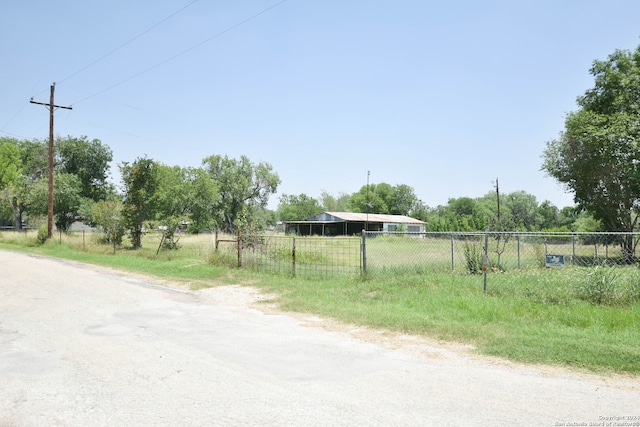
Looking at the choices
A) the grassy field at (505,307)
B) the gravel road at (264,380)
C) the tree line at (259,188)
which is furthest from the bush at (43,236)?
the gravel road at (264,380)

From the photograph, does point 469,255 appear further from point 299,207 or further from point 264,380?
point 299,207

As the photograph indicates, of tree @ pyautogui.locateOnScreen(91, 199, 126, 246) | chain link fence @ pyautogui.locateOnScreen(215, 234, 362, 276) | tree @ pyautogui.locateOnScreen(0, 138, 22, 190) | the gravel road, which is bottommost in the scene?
the gravel road

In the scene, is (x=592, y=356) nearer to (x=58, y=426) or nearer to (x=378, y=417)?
(x=378, y=417)

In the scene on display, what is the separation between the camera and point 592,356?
218 inches

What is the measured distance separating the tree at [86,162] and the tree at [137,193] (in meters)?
45.1

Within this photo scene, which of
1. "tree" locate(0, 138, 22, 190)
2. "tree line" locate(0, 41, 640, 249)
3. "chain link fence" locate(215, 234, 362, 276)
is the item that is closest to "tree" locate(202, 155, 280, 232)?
"tree line" locate(0, 41, 640, 249)

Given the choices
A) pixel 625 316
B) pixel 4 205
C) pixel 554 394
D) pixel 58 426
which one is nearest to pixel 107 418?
pixel 58 426

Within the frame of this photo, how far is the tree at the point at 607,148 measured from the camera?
75.9ft

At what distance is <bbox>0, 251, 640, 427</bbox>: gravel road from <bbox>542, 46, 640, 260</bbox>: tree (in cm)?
2317

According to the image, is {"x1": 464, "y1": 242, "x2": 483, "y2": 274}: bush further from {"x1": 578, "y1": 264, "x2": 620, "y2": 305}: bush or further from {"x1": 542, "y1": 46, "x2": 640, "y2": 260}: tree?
{"x1": 542, "y1": 46, "x2": 640, "y2": 260}: tree

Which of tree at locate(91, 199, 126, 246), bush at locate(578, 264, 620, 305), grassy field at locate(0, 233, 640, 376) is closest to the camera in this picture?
grassy field at locate(0, 233, 640, 376)

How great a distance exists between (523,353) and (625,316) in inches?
110

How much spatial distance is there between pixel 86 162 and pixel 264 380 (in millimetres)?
69822

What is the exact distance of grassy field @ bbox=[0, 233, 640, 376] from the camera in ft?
19.3
